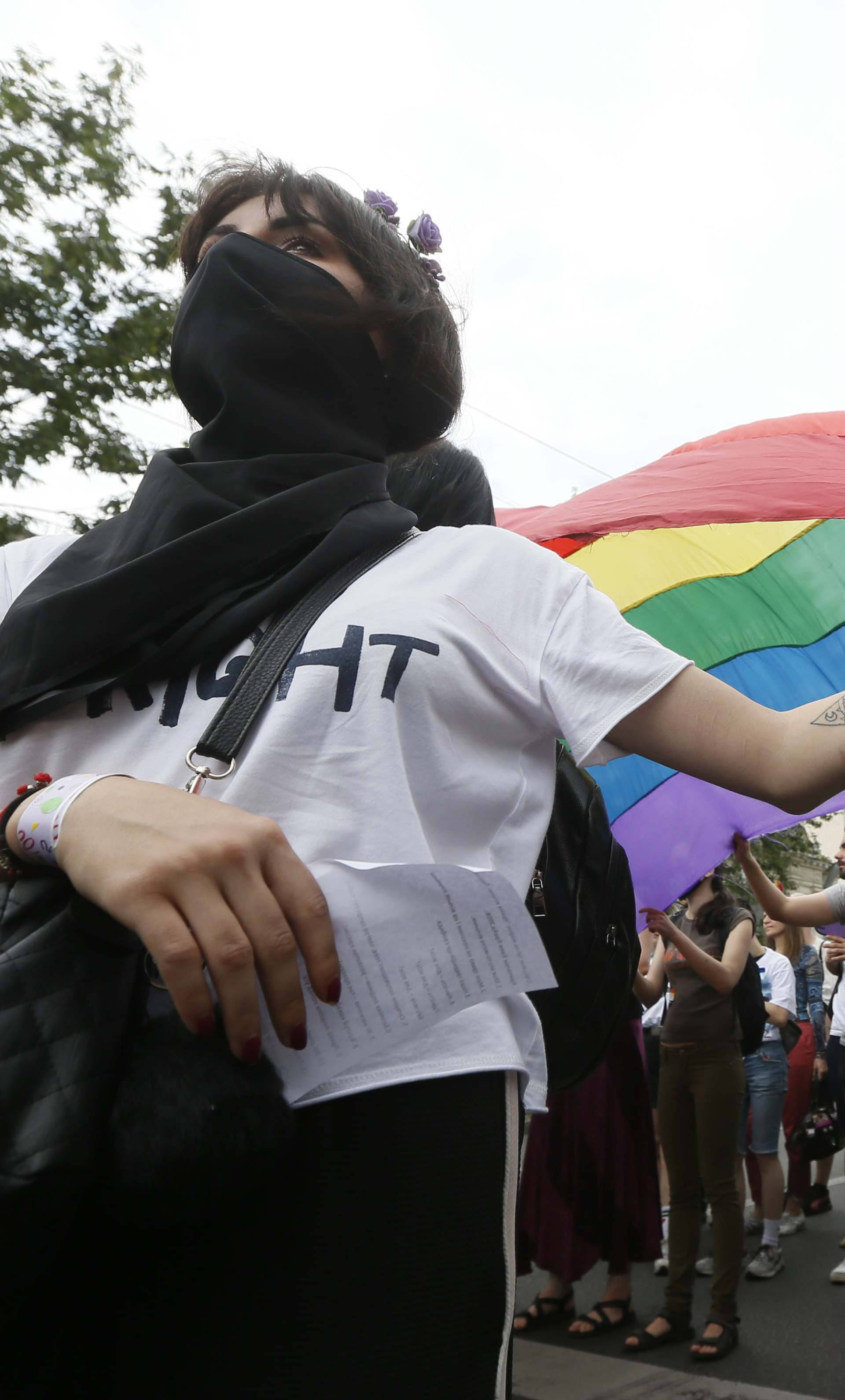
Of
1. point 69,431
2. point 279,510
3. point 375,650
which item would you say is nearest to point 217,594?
point 279,510

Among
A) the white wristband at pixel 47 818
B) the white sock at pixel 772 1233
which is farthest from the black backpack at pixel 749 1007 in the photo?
the white wristband at pixel 47 818

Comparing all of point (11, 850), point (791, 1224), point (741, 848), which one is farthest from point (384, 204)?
point (791, 1224)

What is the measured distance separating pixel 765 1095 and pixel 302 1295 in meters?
6.51

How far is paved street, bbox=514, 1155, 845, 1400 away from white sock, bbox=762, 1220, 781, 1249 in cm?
17

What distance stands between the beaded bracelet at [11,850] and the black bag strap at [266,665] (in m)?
0.14

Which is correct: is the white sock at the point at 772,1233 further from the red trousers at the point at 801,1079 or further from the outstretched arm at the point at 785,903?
the outstretched arm at the point at 785,903

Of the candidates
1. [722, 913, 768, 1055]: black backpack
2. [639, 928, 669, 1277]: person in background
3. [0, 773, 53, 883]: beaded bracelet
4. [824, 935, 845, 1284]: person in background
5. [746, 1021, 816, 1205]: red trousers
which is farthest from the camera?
[746, 1021, 816, 1205]: red trousers

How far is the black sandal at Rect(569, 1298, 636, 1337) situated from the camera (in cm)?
526

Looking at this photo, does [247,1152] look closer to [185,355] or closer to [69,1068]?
[69,1068]

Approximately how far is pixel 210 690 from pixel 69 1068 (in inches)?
16.2

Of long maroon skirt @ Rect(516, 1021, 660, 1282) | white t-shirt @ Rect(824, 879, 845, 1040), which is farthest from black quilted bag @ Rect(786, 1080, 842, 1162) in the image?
long maroon skirt @ Rect(516, 1021, 660, 1282)

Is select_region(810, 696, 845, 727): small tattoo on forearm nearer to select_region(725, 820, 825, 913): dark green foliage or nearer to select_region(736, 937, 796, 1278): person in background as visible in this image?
select_region(736, 937, 796, 1278): person in background

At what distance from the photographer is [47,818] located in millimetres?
884

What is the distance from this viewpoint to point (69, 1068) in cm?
80
